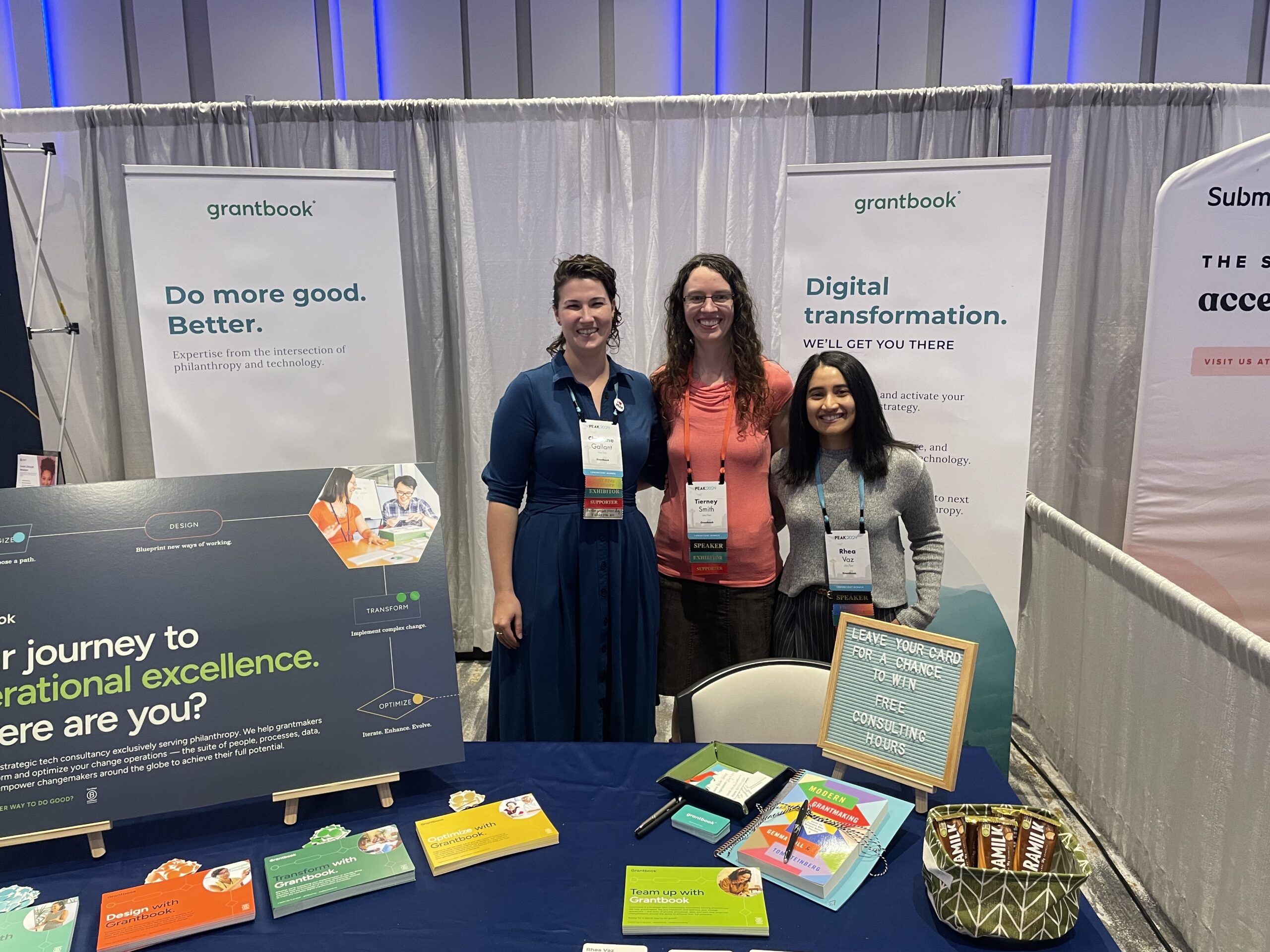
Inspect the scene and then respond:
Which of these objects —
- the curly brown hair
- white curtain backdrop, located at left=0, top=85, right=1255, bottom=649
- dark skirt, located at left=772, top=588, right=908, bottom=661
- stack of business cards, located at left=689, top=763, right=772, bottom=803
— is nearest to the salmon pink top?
dark skirt, located at left=772, top=588, right=908, bottom=661

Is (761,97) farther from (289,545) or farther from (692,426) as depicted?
(289,545)

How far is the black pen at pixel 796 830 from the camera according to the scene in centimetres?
118

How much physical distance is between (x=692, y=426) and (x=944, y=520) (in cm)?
107

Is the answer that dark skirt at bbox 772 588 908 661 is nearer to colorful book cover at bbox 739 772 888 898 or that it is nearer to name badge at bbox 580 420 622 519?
name badge at bbox 580 420 622 519

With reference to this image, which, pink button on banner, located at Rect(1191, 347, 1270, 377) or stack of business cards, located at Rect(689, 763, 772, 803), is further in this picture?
pink button on banner, located at Rect(1191, 347, 1270, 377)

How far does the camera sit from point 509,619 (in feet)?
6.73

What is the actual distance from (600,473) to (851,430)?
65 cm

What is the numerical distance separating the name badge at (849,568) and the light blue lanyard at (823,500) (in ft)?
0.05

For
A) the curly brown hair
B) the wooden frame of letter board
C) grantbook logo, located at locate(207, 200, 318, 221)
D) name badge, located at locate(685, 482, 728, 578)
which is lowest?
the wooden frame of letter board

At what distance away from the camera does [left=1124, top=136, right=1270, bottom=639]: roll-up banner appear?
8.53 ft

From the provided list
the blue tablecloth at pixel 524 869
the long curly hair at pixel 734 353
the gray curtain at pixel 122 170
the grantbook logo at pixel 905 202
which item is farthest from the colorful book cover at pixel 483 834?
the gray curtain at pixel 122 170

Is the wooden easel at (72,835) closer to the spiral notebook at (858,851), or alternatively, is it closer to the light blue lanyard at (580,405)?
the spiral notebook at (858,851)

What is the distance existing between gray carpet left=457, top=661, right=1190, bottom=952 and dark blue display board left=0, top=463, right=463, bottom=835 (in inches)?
18.6

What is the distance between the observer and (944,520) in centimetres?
273
